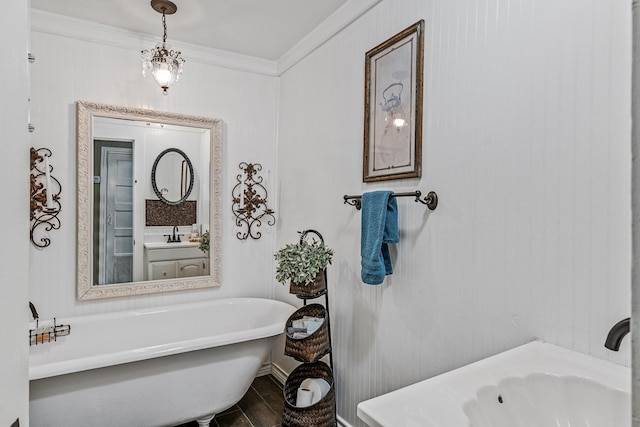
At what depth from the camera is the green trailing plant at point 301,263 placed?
6.48 feet

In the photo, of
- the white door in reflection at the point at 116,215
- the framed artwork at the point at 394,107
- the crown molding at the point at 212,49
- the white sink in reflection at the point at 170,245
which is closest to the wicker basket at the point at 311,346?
the framed artwork at the point at 394,107

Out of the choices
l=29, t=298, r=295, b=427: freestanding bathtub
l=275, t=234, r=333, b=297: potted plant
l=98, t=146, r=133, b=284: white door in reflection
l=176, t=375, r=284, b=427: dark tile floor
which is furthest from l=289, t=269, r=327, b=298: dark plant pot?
l=98, t=146, r=133, b=284: white door in reflection

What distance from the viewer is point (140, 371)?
186 cm

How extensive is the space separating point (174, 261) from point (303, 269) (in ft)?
4.13

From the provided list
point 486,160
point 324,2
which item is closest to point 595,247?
point 486,160

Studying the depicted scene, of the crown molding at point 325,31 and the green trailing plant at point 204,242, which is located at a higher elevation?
the crown molding at point 325,31

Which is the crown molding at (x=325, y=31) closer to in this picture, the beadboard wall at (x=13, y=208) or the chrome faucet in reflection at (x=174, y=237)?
the chrome faucet in reflection at (x=174, y=237)

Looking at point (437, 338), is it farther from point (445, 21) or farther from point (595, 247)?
point (445, 21)

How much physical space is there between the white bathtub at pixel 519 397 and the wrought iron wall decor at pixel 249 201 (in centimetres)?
225

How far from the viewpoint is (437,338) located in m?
1.62

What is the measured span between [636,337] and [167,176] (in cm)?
286

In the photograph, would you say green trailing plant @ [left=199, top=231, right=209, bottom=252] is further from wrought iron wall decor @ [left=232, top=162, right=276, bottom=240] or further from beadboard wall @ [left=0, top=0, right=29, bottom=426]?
beadboard wall @ [left=0, top=0, right=29, bottom=426]

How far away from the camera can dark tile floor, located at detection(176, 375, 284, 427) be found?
2.31 metres

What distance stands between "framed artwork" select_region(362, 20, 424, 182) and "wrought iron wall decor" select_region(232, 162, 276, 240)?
123cm
